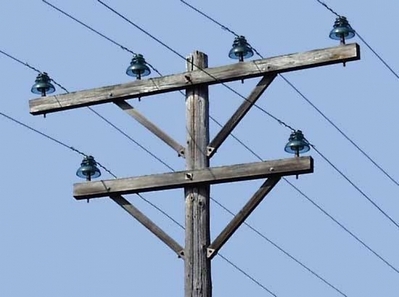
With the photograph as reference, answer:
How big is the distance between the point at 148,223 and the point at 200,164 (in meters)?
0.74

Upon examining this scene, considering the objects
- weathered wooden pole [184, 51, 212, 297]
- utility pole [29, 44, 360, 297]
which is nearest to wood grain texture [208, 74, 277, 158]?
utility pole [29, 44, 360, 297]

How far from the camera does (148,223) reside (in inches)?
607

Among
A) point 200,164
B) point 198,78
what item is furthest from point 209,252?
point 198,78

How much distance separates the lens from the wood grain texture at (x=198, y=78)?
595 inches

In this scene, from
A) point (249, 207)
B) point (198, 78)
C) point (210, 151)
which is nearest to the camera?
point (249, 207)

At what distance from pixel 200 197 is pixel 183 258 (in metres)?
0.58

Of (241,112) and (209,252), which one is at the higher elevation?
(241,112)

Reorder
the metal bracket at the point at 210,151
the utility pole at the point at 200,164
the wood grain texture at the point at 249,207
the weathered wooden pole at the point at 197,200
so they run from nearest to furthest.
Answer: the weathered wooden pole at the point at 197,200 < the utility pole at the point at 200,164 < the wood grain texture at the point at 249,207 < the metal bracket at the point at 210,151

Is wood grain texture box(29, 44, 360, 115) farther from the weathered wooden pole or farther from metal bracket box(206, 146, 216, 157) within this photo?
metal bracket box(206, 146, 216, 157)

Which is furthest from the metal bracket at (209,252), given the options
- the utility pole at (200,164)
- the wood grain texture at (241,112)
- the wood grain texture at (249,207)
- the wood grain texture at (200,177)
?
the wood grain texture at (241,112)

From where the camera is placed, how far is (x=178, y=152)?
15.5m

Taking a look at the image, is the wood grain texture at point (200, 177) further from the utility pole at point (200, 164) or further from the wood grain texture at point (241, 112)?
the wood grain texture at point (241, 112)

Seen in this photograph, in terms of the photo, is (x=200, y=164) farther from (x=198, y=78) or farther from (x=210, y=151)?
(x=198, y=78)

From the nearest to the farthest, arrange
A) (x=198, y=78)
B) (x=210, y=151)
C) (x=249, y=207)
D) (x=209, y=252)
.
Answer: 1. (x=209, y=252)
2. (x=249, y=207)
3. (x=210, y=151)
4. (x=198, y=78)
